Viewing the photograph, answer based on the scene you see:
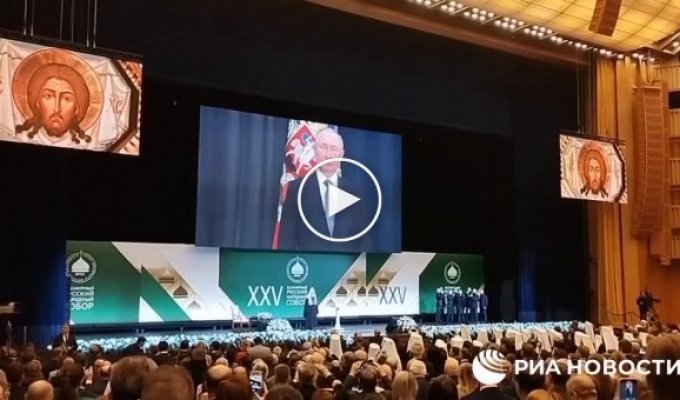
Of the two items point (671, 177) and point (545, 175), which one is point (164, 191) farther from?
point (671, 177)

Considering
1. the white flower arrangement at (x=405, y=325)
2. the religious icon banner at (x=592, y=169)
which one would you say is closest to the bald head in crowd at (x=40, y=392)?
the white flower arrangement at (x=405, y=325)

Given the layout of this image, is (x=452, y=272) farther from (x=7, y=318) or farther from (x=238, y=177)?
(x=7, y=318)

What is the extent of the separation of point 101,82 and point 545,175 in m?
11.3

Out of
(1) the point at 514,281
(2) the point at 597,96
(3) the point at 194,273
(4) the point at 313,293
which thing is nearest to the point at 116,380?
(3) the point at 194,273

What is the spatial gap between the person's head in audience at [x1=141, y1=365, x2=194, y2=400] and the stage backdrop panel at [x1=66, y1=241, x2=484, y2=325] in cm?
1194

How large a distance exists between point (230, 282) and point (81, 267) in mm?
2876

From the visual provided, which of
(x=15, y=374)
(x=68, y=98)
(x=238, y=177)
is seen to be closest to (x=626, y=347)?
(x=15, y=374)

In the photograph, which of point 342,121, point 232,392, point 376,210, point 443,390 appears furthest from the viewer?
point 376,210

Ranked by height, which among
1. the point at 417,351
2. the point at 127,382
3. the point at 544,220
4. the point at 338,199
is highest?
the point at 338,199

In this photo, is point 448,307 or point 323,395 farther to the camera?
point 448,307

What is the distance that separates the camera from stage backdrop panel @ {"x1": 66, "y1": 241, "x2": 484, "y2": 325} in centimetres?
1358

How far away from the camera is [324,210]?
50.3 ft

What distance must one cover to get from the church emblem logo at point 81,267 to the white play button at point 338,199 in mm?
4655

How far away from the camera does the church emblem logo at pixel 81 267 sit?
43.5 feet
